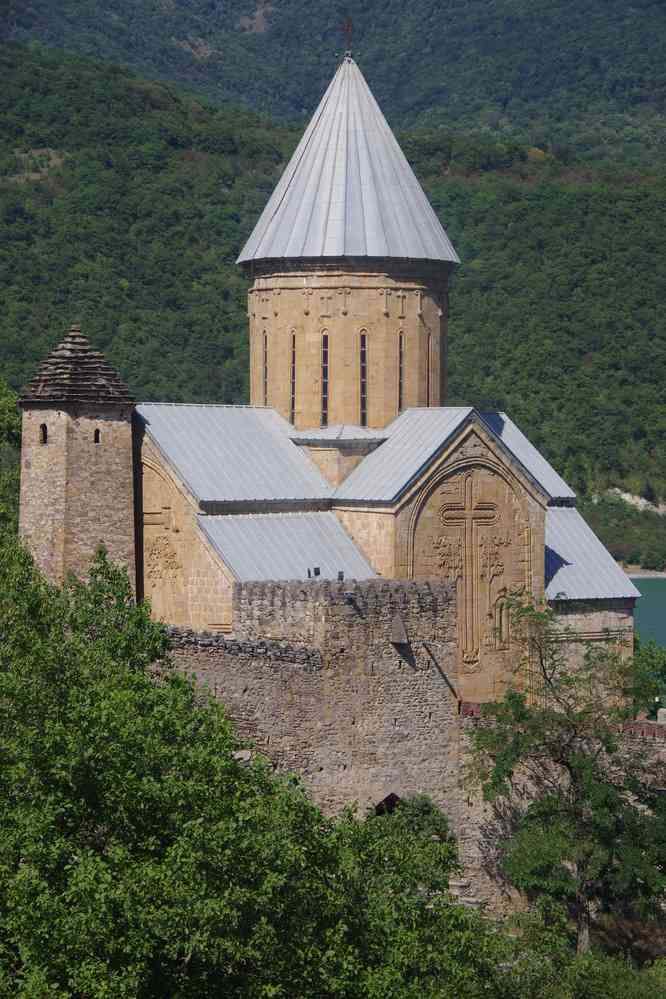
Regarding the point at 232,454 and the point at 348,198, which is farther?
the point at 348,198

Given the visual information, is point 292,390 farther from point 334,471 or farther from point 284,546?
point 284,546

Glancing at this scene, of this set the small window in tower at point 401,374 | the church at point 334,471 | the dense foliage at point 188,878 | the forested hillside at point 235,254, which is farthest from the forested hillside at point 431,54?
the dense foliage at point 188,878

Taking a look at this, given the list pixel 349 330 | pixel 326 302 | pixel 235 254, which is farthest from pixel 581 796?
pixel 235 254

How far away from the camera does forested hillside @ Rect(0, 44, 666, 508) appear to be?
139ft

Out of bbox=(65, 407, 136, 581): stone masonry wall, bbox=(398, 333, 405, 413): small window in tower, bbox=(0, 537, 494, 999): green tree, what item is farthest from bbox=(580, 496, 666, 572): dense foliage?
bbox=(0, 537, 494, 999): green tree

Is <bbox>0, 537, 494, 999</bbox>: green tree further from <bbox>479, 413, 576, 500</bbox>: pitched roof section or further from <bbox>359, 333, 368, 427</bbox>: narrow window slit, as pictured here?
<bbox>479, 413, 576, 500</bbox>: pitched roof section

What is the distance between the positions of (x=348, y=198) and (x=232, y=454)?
335cm

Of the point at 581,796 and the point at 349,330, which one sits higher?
the point at 349,330

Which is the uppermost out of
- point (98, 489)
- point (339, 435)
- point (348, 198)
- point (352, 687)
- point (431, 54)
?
point (431, 54)

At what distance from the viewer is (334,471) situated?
21.8 meters

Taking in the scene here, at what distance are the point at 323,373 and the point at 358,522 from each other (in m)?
2.27

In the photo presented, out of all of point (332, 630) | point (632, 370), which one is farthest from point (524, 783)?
point (632, 370)

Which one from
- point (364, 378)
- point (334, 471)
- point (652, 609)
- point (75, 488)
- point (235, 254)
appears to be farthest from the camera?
point (652, 609)

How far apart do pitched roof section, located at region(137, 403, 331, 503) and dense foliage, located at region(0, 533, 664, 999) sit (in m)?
7.24
